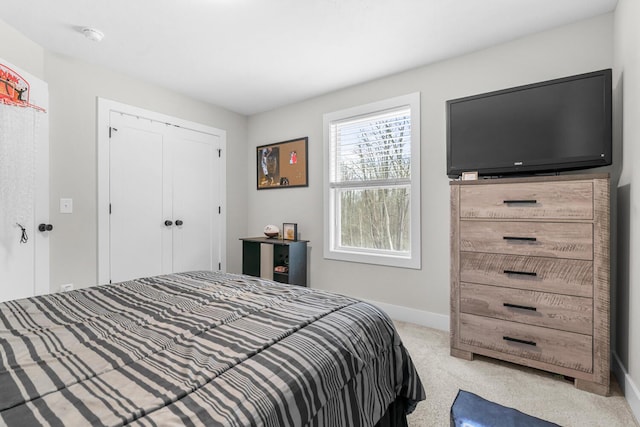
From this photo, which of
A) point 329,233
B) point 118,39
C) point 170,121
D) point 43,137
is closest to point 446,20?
point 329,233

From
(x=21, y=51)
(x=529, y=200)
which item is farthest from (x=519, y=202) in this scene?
(x=21, y=51)

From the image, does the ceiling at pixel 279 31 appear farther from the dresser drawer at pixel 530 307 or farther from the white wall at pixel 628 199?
the dresser drawer at pixel 530 307

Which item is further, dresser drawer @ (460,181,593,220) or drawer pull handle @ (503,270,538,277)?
drawer pull handle @ (503,270,538,277)

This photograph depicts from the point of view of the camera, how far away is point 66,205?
104 inches

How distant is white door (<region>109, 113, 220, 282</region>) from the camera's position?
301cm

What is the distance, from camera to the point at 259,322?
45.3 inches

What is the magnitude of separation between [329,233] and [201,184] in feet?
5.64

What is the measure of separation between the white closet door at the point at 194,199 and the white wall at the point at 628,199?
3.82m

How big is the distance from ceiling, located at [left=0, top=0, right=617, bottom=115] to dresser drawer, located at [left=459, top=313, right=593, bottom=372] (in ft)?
7.01

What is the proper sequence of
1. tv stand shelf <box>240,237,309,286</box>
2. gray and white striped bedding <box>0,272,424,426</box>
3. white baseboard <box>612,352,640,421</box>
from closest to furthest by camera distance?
gray and white striped bedding <box>0,272,424,426</box>
white baseboard <box>612,352,640,421</box>
tv stand shelf <box>240,237,309,286</box>

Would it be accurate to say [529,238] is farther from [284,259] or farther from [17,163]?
[17,163]

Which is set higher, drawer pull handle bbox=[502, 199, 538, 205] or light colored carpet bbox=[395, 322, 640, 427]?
drawer pull handle bbox=[502, 199, 538, 205]

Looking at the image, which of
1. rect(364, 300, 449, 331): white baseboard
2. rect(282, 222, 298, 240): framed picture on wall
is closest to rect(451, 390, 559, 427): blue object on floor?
rect(364, 300, 449, 331): white baseboard

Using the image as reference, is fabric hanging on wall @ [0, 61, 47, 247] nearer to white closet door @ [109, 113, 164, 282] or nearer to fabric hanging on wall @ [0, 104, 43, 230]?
fabric hanging on wall @ [0, 104, 43, 230]
